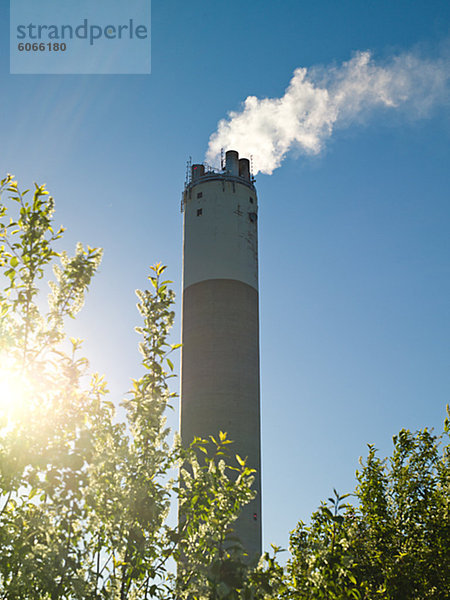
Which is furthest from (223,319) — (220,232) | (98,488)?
(98,488)

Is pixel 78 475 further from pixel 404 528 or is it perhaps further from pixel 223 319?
pixel 223 319

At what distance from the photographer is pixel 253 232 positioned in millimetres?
44344

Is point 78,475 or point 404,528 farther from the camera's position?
point 404,528

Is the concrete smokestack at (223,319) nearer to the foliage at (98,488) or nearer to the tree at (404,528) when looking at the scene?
the tree at (404,528)

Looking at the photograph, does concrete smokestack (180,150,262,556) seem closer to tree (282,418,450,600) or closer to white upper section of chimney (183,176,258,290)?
white upper section of chimney (183,176,258,290)

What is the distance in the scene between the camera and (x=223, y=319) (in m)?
40.8

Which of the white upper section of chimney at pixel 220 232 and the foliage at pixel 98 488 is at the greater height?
the white upper section of chimney at pixel 220 232

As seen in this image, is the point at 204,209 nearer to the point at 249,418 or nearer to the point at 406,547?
the point at 249,418

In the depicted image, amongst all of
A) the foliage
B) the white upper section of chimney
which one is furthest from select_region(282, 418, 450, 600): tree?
the white upper section of chimney

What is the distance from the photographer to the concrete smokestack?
125 feet

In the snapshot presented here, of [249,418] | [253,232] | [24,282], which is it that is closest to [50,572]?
[24,282]

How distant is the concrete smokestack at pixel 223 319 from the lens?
38.2m

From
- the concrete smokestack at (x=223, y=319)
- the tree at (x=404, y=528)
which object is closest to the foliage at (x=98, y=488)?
the tree at (x=404, y=528)

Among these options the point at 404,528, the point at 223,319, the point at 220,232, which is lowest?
the point at 404,528
